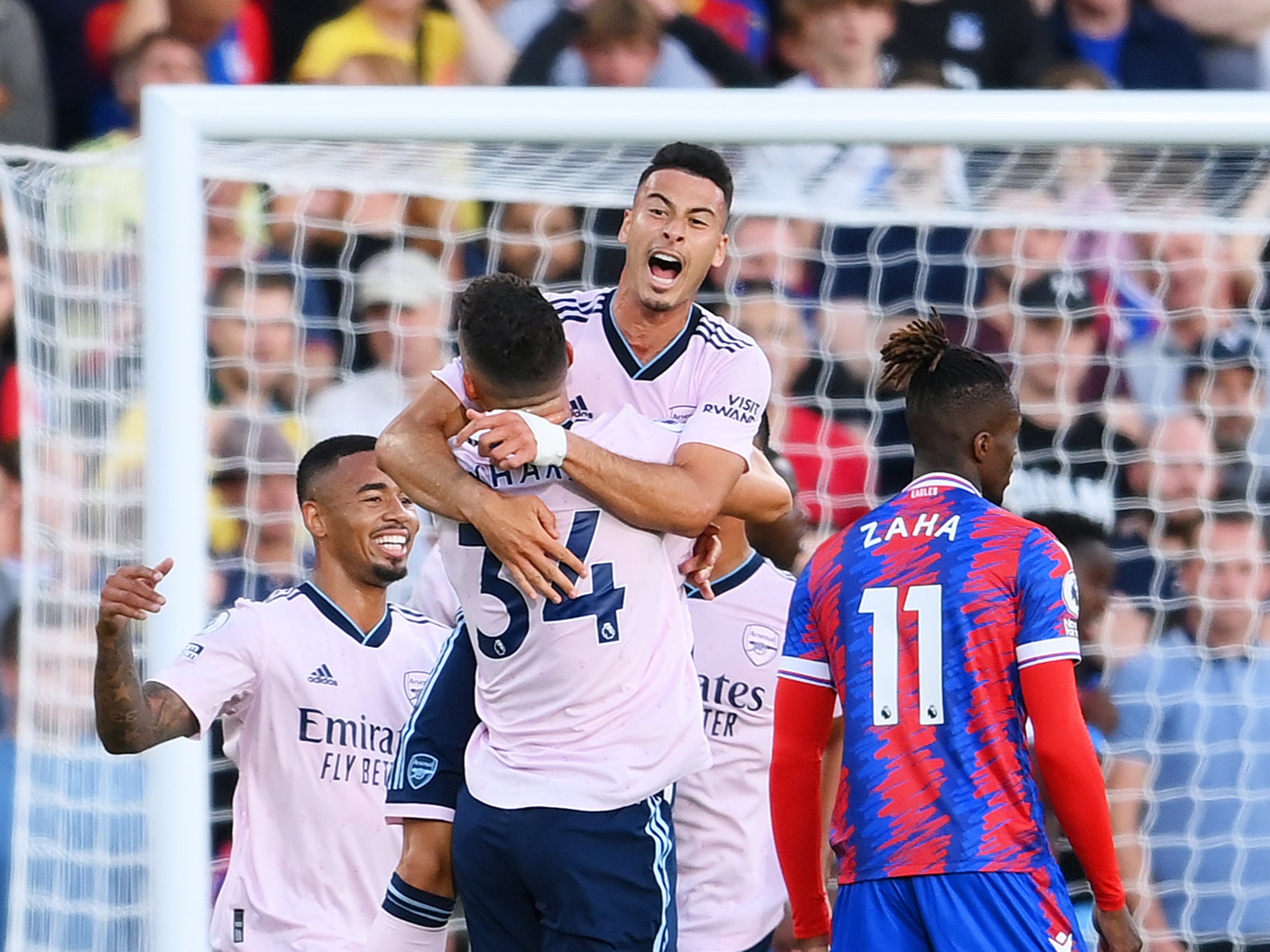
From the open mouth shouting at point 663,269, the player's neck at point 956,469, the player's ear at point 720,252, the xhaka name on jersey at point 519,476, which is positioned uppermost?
the player's ear at point 720,252

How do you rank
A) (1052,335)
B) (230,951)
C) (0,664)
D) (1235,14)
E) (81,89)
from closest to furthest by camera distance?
(230,951), (0,664), (1052,335), (81,89), (1235,14)

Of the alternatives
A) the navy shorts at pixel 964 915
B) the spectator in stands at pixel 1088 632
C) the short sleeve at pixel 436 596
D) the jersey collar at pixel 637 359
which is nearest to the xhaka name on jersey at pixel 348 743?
the short sleeve at pixel 436 596

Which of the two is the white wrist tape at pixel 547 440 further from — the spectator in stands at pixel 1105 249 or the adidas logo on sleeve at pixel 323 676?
the spectator in stands at pixel 1105 249

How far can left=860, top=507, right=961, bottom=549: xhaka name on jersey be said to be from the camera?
3.48 m

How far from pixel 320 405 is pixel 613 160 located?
47.2 inches

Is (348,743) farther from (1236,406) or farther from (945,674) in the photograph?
(1236,406)

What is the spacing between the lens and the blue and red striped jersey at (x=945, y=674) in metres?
3.40

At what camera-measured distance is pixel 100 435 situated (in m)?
5.55

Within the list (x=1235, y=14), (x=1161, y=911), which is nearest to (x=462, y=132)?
(x=1161, y=911)

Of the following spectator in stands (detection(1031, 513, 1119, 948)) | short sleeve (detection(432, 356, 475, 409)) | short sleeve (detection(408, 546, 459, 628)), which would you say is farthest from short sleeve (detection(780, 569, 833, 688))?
spectator in stands (detection(1031, 513, 1119, 948))

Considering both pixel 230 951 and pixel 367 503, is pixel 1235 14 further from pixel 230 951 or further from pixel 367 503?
pixel 230 951

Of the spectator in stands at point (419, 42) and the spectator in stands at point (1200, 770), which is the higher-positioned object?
the spectator in stands at point (419, 42)

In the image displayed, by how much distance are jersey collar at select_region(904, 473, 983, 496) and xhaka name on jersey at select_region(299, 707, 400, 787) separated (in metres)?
1.36

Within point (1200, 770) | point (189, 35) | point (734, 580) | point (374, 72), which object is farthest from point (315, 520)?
point (189, 35)
